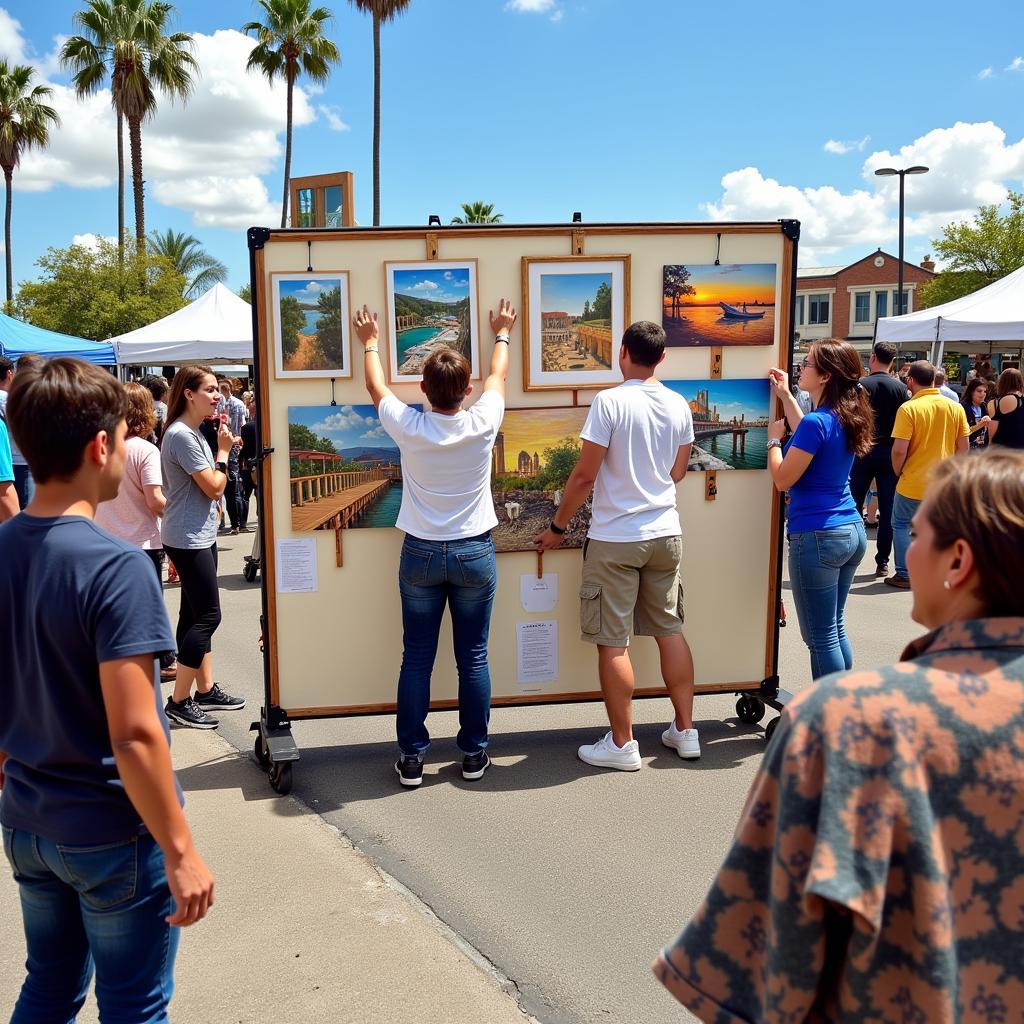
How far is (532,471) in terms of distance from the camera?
466 centimetres

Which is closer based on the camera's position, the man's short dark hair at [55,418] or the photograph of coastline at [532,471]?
the man's short dark hair at [55,418]

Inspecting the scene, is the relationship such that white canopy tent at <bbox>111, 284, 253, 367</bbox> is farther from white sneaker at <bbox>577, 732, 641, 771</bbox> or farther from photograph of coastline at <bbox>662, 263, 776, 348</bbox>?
white sneaker at <bbox>577, 732, 641, 771</bbox>

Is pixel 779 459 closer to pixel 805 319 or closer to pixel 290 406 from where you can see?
pixel 290 406

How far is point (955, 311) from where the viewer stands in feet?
42.7

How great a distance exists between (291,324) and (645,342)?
158cm

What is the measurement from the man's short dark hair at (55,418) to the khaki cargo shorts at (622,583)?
113 inches

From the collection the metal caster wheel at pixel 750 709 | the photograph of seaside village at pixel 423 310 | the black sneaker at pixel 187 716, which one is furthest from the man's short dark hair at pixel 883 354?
the black sneaker at pixel 187 716

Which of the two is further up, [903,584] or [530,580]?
[530,580]

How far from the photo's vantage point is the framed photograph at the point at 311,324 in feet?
14.2

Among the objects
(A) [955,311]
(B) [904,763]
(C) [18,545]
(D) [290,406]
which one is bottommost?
(B) [904,763]

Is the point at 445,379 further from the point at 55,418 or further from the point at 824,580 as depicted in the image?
the point at 55,418

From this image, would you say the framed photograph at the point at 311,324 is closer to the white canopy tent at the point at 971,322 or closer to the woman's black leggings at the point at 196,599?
the woman's black leggings at the point at 196,599

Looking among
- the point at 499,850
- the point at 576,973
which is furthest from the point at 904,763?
the point at 499,850

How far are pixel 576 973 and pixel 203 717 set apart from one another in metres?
3.06
